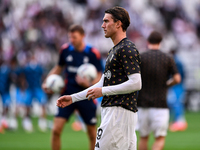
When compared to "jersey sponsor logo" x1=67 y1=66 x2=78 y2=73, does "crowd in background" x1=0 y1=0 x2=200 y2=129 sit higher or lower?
higher

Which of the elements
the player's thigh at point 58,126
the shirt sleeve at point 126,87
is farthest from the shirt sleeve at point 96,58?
the shirt sleeve at point 126,87

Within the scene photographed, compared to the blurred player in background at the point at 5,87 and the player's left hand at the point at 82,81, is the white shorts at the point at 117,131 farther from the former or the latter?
the blurred player in background at the point at 5,87

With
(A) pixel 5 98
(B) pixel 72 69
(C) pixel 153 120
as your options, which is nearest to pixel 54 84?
(B) pixel 72 69

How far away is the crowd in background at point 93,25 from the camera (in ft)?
69.7

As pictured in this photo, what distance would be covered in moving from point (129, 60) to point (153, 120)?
2950 mm

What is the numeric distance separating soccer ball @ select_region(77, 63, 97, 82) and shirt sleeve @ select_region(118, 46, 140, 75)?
3.09 metres

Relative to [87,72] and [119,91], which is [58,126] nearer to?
[87,72]

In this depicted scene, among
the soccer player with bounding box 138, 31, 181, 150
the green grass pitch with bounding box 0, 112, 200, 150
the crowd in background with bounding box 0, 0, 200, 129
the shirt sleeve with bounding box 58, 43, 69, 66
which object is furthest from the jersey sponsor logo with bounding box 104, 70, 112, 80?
the crowd in background with bounding box 0, 0, 200, 129

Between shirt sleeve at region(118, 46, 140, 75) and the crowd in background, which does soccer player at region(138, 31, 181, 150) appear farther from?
the crowd in background

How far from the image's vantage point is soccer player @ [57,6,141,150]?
4.33 meters

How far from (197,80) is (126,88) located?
17036mm

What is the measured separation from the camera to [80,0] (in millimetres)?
25938

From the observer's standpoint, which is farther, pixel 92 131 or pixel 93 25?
pixel 93 25

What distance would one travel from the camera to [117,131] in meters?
4.44
